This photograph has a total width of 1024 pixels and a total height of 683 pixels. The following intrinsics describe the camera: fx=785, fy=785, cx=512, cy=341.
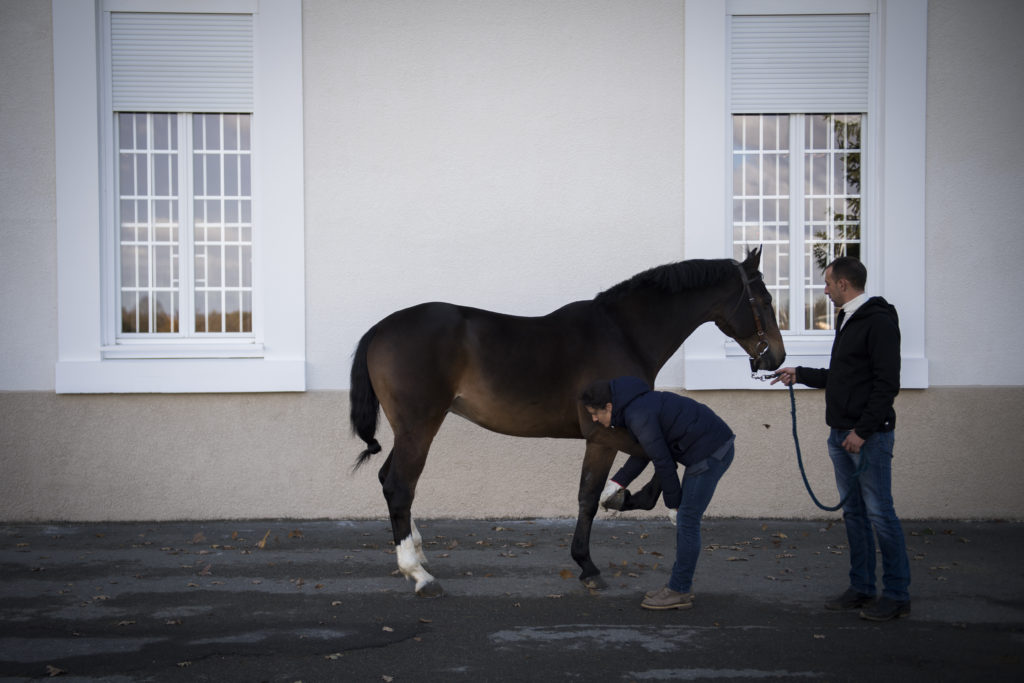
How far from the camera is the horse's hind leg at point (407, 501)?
514 centimetres

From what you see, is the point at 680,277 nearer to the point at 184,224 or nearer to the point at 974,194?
the point at 974,194

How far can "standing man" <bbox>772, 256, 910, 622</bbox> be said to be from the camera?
14.7 feet

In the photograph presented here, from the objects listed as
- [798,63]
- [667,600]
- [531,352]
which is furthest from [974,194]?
[667,600]

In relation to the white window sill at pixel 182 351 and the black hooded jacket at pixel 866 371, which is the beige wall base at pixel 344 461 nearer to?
the white window sill at pixel 182 351

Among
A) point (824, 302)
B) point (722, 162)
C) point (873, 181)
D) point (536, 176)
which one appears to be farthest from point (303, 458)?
point (873, 181)

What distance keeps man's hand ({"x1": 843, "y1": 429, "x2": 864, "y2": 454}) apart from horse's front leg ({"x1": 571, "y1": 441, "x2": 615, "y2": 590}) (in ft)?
4.68

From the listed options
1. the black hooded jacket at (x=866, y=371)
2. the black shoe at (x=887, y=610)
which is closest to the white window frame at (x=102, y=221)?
the black hooded jacket at (x=866, y=371)

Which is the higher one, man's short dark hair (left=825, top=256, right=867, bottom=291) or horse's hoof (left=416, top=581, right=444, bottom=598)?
man's short dark hair (left=825, top=256, right=867, bottom=291)

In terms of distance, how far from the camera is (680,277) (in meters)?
5.57

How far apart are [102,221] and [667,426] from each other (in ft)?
18.6

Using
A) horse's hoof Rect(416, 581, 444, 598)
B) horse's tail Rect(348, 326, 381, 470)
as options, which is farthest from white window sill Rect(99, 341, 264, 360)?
horse's hoof Rect(416, 581, 444, 598)

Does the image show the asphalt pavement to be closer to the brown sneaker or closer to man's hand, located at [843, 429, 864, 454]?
the brown sneaker

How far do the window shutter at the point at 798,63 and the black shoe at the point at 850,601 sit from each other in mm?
4589

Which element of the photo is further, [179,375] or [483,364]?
[179,375]
